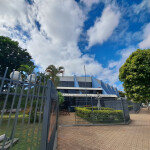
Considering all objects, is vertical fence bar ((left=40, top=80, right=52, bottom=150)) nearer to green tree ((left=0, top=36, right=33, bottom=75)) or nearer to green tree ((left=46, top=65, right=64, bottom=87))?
green tree ((left=46, top=65, right=64, bottom=87))

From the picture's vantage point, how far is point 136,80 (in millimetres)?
5969

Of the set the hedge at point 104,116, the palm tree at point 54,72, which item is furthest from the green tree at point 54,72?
the hedge at point 104,116

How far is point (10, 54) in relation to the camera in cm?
1919

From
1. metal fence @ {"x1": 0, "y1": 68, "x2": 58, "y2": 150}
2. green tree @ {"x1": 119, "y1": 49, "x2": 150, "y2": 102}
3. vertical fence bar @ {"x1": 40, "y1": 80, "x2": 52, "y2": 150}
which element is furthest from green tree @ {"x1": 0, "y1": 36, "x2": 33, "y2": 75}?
green tree @ {"x1": 119, "y1": 49, "x2": 150, "y2": 102}

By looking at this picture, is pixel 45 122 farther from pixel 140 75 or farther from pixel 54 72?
pixel 54 72

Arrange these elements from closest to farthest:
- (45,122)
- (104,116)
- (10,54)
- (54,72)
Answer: (45,122) → (104,116) → (54,72) → (10,54)

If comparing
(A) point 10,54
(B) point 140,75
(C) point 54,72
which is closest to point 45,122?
(B) point 140,75

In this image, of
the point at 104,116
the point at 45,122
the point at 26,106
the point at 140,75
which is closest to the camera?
the point at 26,106

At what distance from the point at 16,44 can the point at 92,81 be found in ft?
84.8

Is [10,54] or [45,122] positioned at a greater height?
[10,54]

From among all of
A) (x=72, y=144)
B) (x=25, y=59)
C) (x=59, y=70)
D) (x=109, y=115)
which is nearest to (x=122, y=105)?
(x=109, y=115)

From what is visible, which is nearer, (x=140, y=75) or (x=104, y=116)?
(x=140, y=75)

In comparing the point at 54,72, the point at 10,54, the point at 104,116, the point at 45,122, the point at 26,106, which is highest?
the point at 10,54

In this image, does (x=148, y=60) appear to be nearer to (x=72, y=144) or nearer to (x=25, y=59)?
(x=72, y=144)
